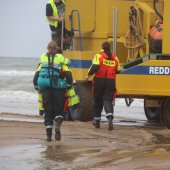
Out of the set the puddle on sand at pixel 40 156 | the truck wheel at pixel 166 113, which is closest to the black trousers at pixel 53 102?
the puddle on sand at pixel 40 156

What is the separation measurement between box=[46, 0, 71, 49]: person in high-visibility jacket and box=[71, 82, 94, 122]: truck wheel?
3.40 ft

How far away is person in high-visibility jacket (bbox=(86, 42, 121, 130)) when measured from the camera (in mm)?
11930

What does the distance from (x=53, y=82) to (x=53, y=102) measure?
341 mm

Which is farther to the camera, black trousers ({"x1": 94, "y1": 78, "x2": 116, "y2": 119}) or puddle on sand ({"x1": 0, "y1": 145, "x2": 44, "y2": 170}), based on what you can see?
black trousers ({"x1": 94, "y1": 78, "x2": 116, "y2": 119})

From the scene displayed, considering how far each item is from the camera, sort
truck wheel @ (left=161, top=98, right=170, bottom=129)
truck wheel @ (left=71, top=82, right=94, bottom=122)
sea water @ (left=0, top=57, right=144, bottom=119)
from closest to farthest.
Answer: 1. truck wheel @ (left=161, top=98, right=170, bottom=129)
2. truck wheel @ (left=71, top=82, right=94, bottom=122)
3. sea water @ (left=0, top=57, right=144, bottom=119)

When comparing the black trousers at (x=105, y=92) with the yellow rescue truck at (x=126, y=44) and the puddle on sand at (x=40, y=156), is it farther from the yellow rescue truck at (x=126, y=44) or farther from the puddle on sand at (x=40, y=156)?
the puddle on sand at (x=40, y=156)

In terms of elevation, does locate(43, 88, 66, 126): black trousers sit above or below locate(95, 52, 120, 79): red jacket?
below

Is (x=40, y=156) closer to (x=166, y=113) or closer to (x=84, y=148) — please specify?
(x=84, y=148)

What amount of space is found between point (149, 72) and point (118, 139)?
1.94 metres

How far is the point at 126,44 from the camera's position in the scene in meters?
13.0

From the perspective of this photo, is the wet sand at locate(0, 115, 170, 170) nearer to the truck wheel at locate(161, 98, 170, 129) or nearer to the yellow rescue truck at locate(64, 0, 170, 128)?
the truck wheel at locate(161, 98, 170, 129)

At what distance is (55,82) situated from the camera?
32.7 ft

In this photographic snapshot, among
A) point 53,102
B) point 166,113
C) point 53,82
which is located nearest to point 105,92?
point 166,113

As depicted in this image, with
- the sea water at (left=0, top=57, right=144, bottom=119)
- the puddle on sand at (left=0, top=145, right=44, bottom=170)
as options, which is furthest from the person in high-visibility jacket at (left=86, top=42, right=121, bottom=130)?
the sea water at (left=0, top=57, right=144, bottom=119)
